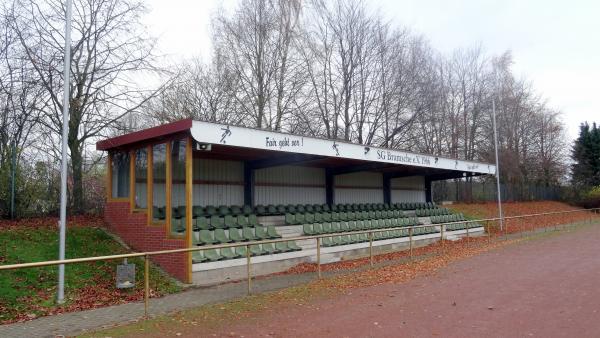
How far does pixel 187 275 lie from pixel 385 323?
5.56m

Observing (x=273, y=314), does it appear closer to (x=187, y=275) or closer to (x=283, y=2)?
(x=187, y=275)

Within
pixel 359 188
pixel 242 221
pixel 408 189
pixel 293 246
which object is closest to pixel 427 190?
pixel 408 189

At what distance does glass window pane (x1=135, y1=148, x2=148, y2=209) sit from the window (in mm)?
560

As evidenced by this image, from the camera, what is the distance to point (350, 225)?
17.7m

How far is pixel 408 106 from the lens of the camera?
29.2m

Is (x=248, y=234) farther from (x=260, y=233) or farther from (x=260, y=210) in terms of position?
(x=260, y=210)

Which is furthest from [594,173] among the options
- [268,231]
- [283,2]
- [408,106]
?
[268,231]

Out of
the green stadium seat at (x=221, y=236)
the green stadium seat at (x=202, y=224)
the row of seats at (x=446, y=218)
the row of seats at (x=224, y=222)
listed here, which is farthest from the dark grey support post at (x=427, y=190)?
the green stadium seat at (x=221, y=236)

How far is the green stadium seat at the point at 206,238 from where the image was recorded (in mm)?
12022

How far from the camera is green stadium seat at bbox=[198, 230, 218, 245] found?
1202 centimetres

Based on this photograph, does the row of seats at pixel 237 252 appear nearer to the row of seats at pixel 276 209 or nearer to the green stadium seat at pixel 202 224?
the green stadium seat at pixel 202 224

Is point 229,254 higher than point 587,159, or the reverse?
point 587,159

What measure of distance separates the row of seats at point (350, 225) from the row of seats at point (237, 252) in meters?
2.21

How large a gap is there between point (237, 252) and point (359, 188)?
38.0 feet
